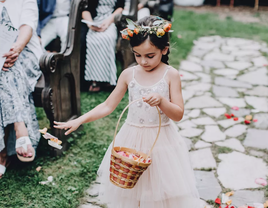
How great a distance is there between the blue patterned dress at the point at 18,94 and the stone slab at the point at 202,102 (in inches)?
81.0

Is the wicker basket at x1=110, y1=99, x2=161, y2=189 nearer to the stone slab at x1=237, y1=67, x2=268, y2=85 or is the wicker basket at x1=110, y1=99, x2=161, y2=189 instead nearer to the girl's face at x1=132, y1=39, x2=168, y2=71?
the girl's face at x1=132, y1=39, x2=168, y2=71

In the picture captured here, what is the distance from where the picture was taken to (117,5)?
4734 mm

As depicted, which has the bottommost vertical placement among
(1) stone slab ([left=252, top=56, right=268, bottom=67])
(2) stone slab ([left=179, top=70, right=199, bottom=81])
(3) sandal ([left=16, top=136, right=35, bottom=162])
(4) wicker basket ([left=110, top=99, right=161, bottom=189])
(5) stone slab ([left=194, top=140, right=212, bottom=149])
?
(2) stone slab ([left=179, top=70, right=199, bottom=81])

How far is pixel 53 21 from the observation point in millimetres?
4316

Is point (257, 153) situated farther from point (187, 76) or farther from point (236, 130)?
point (187, 76)

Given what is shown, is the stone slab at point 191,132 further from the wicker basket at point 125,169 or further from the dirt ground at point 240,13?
the dirt ground at point 240,13

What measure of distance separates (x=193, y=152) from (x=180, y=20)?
653 centimetres

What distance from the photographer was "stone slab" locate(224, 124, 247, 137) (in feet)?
11.6

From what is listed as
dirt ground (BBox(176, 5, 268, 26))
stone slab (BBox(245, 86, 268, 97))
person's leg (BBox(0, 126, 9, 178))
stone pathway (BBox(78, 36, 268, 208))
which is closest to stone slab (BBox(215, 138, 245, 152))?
stone pathway (BBox(78, 36, 268, 208))

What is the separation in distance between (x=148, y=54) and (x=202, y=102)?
2597 mm

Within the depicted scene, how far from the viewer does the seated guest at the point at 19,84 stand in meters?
2.77

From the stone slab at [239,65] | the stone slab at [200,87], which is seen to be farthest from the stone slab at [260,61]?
the stone slab at [200,87]

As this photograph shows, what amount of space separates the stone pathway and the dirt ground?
3.28 meters

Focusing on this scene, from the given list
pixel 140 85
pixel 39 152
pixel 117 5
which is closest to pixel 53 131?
pixel 39 152
